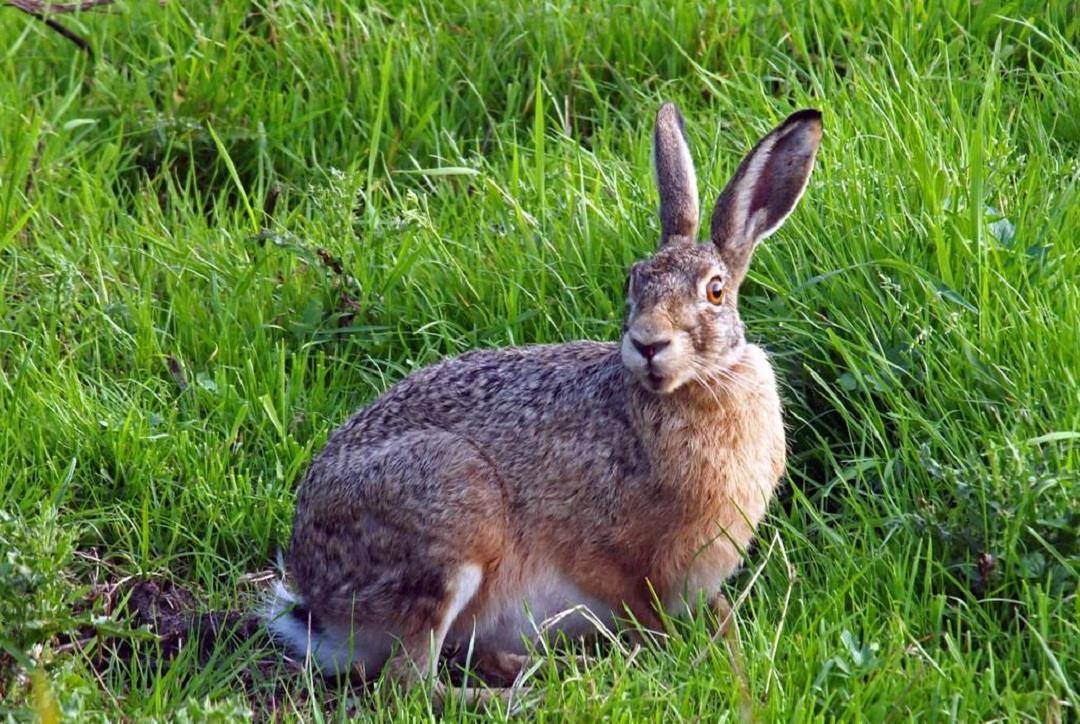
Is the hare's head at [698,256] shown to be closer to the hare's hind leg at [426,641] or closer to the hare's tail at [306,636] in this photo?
the hare's hind leg at [426,641]

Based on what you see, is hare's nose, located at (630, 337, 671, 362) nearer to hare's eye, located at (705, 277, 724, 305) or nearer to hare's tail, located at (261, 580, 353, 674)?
hare's eye, located at (705, 277, 724, 305)

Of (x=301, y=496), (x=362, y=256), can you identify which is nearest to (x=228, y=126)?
(x=362, y=256)

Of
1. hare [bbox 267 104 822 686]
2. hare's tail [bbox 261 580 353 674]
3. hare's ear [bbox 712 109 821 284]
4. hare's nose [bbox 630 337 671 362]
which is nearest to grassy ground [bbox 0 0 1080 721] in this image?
hare's tail [bbox 261 580 353 674]

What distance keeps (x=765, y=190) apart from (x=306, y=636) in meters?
1.86

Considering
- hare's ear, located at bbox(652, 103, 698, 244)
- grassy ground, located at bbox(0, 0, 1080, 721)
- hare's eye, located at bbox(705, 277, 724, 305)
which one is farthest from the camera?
hare's ear, located at bbox(652, 103, 698, 244)

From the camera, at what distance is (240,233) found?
20.8ft

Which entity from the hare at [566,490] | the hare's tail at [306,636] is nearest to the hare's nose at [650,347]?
the hare at [566,490]

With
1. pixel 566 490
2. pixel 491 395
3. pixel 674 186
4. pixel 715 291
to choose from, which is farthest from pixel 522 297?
pixel 715 291

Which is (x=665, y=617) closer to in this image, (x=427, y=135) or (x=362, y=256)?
(x=362, y=256)

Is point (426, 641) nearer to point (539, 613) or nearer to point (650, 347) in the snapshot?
point (539, 613)

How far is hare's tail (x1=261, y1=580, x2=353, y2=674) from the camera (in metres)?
4.96

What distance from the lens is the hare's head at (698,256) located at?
15.1ft

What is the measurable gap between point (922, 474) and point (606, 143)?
2121mm

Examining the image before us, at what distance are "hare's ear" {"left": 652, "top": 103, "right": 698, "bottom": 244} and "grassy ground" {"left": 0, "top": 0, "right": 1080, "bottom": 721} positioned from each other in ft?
1.75
